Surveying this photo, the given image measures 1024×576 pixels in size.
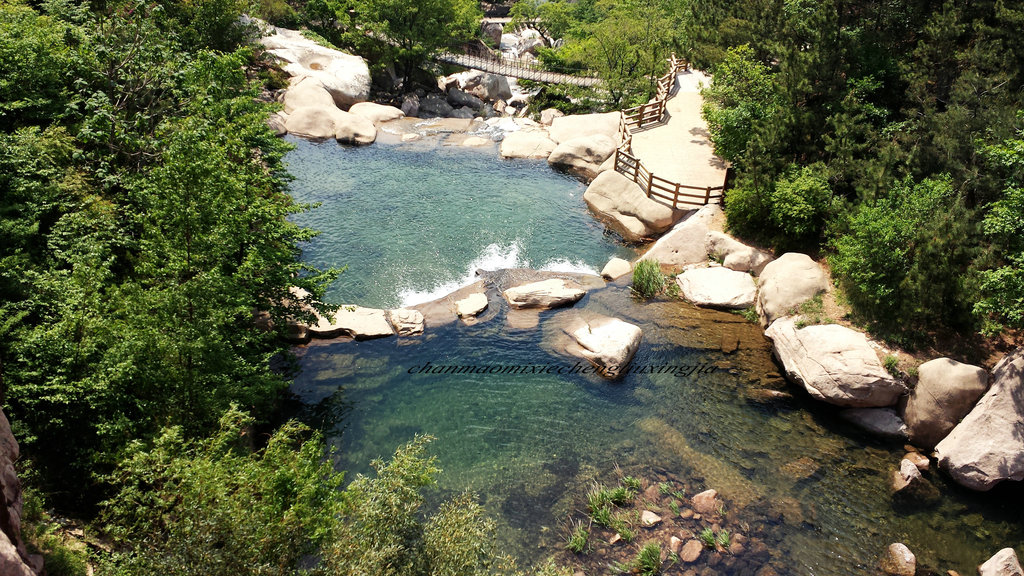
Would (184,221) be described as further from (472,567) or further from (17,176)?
(472,567)

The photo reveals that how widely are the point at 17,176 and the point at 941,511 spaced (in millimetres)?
29557

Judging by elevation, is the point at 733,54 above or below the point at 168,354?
above

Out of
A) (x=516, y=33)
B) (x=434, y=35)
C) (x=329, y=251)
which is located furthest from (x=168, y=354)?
(x=516, y=33)

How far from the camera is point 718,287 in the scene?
27.0 meters

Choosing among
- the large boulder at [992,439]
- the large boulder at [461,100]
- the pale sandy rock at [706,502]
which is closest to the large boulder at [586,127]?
the large boulder at [461,100]

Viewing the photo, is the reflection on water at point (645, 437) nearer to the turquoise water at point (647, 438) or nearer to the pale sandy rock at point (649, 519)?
the turquoise water at point (647, 438)

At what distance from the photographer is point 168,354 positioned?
15039 millimetres

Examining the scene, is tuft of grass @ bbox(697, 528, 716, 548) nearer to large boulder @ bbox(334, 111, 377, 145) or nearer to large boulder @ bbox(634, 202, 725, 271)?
large boulder @ bbox(634, 202, 725, 271)

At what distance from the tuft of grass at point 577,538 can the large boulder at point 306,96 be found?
3713 cm

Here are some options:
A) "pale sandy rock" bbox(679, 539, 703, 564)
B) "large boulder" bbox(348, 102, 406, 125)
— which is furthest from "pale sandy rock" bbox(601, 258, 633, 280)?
"large boulder" bbox(348, 102, 406, 125)

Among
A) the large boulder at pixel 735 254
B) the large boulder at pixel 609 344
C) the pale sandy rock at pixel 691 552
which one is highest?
the large boulder at pixel 735 254

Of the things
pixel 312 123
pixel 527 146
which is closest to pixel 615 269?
pixel 527 146

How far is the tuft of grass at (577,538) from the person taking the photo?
16.4 meters

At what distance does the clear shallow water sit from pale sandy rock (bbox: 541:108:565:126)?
8.77 meters
